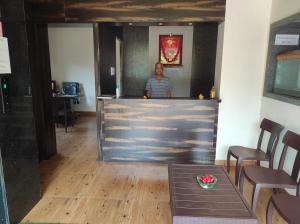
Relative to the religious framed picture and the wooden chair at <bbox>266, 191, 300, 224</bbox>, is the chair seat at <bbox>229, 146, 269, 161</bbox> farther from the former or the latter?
the religious framed picture

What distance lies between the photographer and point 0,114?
1.81 meters

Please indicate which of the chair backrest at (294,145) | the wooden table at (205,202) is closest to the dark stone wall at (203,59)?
the chair backrest at (294,145)

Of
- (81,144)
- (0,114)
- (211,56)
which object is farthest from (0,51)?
(211,56)

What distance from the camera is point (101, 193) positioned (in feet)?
8.56

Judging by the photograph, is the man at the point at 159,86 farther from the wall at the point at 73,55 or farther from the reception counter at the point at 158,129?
the wall at the point at 73,55

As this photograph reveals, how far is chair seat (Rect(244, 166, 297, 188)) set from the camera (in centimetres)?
200

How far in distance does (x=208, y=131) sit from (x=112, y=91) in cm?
175

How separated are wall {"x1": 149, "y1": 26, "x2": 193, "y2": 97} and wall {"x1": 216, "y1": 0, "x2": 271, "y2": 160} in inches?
79.9

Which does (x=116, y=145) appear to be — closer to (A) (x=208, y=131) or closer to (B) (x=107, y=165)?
(B) (x=107, y=165)

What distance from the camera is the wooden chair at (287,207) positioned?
150cm

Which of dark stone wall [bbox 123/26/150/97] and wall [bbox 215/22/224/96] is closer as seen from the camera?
wall [bbox 215/22/224/96]

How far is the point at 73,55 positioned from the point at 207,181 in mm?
5660

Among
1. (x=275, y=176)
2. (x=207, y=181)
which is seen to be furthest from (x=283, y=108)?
(x=207, y=181)

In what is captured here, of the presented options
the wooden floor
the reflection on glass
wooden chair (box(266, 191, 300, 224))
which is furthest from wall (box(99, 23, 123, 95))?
wooden chair (box(266, 191, 300, 224))
